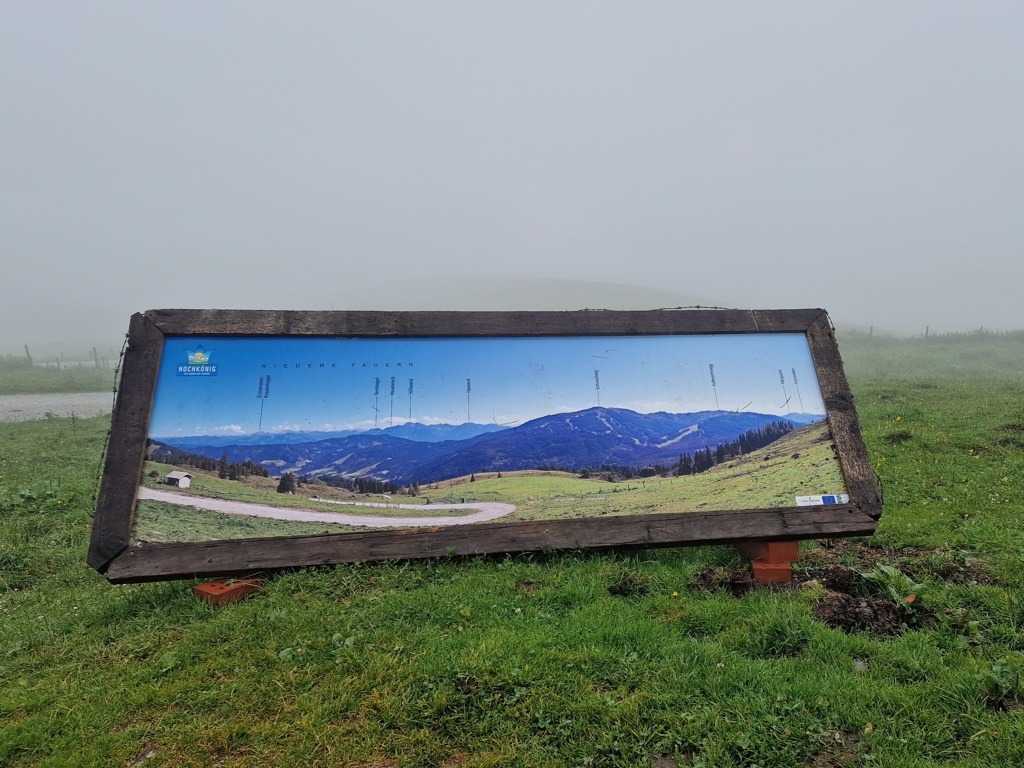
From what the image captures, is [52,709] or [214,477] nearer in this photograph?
[52,709]

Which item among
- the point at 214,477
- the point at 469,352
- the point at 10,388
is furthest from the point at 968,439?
the point at 10,388

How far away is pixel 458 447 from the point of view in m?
5.86

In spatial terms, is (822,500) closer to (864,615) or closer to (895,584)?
(895,584)

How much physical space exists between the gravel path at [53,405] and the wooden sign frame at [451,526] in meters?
21.2

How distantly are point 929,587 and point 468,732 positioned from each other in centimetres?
460

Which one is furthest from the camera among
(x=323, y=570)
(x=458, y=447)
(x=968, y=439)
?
(x=968, y=439)

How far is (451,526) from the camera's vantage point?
5.51 metres

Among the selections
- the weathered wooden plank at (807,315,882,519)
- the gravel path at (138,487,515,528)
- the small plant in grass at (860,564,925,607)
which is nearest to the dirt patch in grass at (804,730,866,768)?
the small plant in grass at (860,564,925,607)

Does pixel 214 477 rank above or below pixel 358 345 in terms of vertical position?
below

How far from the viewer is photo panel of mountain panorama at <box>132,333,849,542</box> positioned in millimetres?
5449

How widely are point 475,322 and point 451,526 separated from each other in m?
2.23

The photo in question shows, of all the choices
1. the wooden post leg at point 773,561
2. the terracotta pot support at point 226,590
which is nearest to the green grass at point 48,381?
the terracotta pot support at point 226,590

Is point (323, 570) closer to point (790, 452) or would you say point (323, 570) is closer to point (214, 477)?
point (214, 477)

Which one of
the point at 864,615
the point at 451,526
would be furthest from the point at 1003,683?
the point at 451,526
